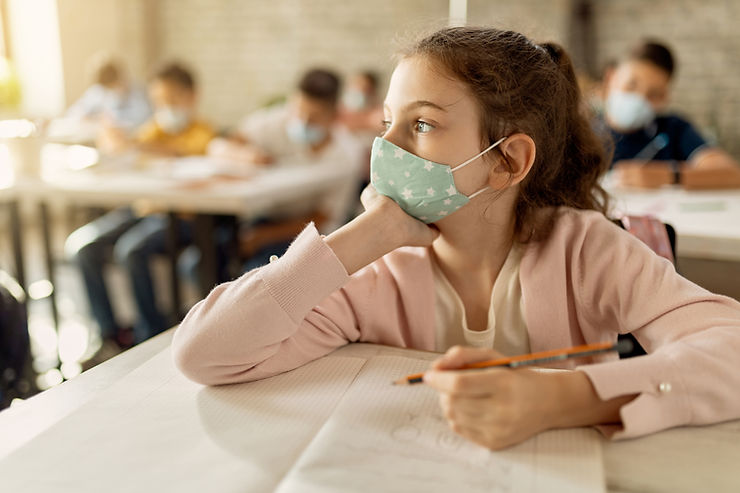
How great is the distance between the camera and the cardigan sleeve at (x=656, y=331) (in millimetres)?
699

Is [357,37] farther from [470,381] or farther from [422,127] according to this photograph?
[470,381]

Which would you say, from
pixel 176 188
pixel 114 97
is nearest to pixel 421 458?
pixel 176 188

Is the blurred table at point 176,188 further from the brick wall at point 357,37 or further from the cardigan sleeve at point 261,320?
the brick wall at point 357,37

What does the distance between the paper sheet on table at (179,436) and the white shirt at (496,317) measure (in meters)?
0.23

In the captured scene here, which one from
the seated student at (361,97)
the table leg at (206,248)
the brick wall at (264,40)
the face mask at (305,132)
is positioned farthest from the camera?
the brick wall at (264,40)

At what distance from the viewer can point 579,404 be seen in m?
0.69

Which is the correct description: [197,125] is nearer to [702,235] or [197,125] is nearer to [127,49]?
[702,235]

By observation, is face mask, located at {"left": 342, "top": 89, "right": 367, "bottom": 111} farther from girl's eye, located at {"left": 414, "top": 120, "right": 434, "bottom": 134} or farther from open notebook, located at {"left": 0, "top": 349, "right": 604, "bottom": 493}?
open notebook, located at {"left": 0, "top": 349, "right": 604, "bottom": 493}

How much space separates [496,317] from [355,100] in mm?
4884

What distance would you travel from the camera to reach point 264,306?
2.73ft

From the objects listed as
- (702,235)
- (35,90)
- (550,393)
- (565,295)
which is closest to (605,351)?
(550,393)

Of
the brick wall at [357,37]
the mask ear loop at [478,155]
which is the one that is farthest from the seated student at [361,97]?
the mask ear loop at [478,155]

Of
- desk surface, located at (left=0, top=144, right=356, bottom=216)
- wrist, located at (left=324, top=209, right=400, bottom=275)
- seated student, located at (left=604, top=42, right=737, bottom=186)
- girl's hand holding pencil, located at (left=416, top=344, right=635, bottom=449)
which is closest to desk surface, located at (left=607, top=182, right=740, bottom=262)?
seated student, located at (left=604, top=42, right=737, bottom=186)

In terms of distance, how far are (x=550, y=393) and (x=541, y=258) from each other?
1.08ft
